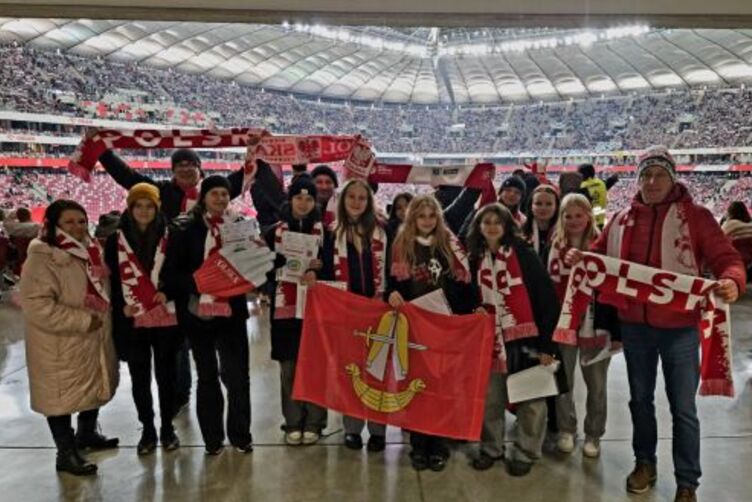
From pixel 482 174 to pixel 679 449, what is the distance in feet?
6.80

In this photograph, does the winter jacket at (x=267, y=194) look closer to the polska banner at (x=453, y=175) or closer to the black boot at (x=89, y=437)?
the polska banner at (x=453, y=175)

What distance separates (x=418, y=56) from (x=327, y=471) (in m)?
31.9

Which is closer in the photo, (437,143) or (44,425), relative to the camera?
(44,425)

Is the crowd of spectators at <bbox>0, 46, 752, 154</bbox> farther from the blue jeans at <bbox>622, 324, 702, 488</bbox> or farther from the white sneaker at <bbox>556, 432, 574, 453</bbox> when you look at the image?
the blue jeans at <bbox>622, 324, 702, 488</bbox>

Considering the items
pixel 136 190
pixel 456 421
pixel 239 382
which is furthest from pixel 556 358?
pixel 136 190

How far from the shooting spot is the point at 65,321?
2844 mm

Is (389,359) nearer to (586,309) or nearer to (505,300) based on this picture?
(505,300)

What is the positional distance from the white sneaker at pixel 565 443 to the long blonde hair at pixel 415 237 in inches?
48.2

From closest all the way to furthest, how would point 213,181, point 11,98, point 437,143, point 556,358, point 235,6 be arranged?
point 556,358
point 213,181
point 235,6
point 11,98
point 437,143

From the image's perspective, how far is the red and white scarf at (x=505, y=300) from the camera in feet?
9.49

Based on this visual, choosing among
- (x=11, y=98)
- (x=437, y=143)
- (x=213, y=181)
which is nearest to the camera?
(x=213, y=181)

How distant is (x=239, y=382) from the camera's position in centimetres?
315

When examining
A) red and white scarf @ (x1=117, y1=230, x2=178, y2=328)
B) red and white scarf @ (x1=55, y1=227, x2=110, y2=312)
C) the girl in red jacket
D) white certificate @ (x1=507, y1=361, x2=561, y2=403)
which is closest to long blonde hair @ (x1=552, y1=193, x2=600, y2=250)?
the girl in red jacket

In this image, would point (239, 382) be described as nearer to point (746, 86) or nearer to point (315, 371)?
point (315, 371)
